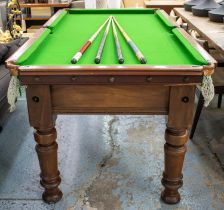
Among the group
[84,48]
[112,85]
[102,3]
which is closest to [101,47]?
[84,48]

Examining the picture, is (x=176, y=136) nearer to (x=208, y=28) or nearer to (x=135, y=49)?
(x=135, y=49)

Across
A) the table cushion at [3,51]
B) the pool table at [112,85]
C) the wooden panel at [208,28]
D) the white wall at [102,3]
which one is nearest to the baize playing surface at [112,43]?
the pool table at [112,85]

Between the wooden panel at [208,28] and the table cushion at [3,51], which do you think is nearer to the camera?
the wooden panel at [208,28]

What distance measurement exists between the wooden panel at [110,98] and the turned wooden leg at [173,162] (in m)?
0.17

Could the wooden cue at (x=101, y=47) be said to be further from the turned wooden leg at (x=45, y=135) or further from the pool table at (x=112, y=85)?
the turned wooden leg at (x=45, y=135)

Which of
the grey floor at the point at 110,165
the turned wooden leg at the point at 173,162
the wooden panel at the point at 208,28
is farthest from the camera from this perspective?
the wooden panel at the point at 208,28

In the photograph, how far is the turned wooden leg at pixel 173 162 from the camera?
1.79 metres

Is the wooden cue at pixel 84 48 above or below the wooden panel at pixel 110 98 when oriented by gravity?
above

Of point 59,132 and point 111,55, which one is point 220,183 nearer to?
point 111,55

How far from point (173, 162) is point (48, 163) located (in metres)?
0.72

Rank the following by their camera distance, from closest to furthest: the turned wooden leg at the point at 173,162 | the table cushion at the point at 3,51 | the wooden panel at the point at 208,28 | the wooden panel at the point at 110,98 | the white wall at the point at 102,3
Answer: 1. the wooden panel at the point at 110,98
2. the turned wooden leg at the point at 173,162
3. the wooden panel at the point at 208,28
4. the table cushion at the point at 3,51
5. the white wall at the point at 102,3

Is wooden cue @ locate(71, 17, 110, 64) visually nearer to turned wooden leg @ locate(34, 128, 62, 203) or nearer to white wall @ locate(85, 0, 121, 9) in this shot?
turned wooden leg @ locate(34, 128, 62, 203)

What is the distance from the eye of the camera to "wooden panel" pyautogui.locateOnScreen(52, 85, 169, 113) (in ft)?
5.50

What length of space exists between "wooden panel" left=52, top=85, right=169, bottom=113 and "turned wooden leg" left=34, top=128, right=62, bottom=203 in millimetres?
185
